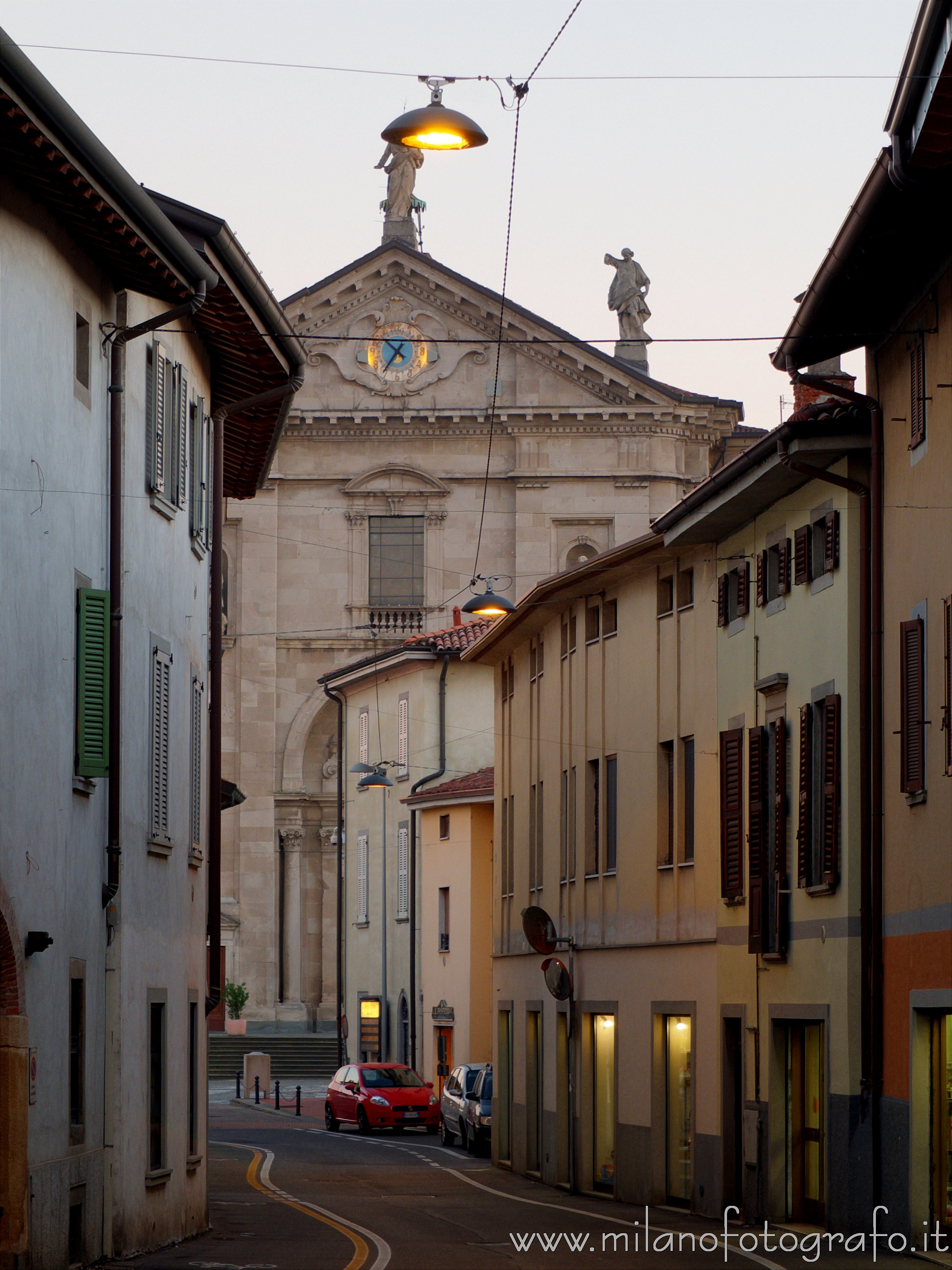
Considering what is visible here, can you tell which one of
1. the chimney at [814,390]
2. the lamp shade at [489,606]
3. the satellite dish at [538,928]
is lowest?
the satellite dish at [538,928]

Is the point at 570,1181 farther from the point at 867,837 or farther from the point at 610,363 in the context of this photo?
the point at 610,363

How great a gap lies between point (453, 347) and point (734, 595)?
38380mm

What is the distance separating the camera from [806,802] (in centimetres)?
2266

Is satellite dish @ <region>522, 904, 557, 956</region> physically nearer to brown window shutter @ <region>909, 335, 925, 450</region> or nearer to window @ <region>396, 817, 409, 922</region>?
brown window shutter @ <region>909, 335, 925, 450</region>

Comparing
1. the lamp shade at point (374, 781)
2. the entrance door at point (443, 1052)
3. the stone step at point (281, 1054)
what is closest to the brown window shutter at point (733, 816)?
the entrance door at point (443, 1052)

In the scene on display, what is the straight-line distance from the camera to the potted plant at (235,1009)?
200ft

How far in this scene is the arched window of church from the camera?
63.6 meters

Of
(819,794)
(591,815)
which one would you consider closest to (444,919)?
(591,815)

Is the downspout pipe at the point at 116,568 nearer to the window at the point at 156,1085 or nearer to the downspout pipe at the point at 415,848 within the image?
the window at the point at 156,1085

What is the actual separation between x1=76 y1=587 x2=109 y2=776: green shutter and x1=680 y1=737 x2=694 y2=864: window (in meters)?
11.0

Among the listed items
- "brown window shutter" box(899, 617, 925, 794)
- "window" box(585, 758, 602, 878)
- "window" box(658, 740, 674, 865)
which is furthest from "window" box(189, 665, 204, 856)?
"window" box(585, 758, 602, 878)

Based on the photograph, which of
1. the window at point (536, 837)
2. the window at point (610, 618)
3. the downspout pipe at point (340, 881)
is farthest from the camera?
the downspout pipe at point (340, 881)

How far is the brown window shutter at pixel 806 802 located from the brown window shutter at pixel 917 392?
4.08 m

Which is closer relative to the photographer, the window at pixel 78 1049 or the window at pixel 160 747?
the window at pixel 78 1049
